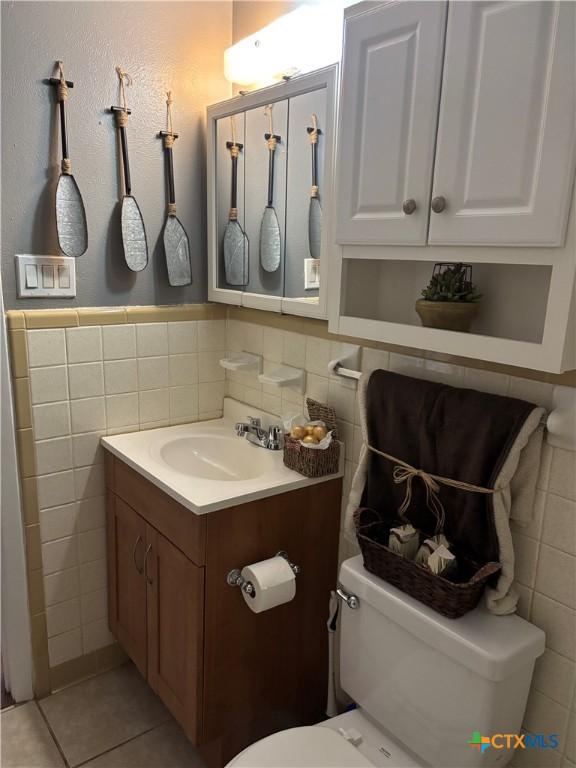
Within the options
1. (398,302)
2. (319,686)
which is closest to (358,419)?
(398,302)

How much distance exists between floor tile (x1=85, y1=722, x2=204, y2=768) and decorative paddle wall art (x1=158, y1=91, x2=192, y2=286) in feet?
4.67

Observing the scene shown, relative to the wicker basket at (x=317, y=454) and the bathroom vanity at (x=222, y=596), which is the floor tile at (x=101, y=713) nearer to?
the bathroom vanity at (x=222, y=596)

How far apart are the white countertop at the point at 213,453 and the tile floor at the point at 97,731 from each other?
2.58 feet

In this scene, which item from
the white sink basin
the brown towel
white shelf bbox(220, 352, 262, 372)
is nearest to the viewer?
the brown towel

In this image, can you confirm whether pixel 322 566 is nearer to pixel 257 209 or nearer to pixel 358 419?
pixel 358 419

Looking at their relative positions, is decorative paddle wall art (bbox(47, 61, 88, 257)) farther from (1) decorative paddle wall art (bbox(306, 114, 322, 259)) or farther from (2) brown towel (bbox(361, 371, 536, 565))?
(2) brown towel (bbox(361, 371, 536, 565))

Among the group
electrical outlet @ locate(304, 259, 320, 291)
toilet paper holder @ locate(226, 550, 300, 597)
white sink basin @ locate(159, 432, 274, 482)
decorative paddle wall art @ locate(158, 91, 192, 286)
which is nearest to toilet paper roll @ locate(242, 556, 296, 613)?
toilet paper holder @ locate(226, 550, 300, 597)

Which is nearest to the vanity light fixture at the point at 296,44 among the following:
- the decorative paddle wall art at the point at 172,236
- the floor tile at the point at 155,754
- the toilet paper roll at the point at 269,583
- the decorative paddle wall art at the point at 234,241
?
the decorative paddle wall art at the point at 234,241

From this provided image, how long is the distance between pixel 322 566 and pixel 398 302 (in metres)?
0.80

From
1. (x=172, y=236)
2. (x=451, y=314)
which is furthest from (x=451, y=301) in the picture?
(x=172, y=236)

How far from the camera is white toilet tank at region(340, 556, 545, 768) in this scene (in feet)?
3.57

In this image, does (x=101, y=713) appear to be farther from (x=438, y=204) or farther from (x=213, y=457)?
(x=438, y=204)

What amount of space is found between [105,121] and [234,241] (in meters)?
0.51

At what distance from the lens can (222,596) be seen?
145cm
